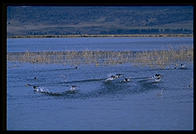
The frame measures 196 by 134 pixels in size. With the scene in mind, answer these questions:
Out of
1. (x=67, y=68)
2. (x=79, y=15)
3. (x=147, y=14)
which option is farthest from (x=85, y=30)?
(x=67, y=68)

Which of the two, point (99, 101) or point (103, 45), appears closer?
point (99, 101)

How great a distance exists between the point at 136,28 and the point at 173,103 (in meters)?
63.1

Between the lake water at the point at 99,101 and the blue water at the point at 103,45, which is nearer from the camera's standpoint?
the lake water at the point at 99,101

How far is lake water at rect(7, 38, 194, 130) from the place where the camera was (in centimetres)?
761

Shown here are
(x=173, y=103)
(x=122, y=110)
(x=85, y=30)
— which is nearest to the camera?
(x=122, y=110)

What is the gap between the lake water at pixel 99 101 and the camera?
25.0 feet

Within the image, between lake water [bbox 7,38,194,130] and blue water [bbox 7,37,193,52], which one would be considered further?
blue water [bbox 7,37,193,52]

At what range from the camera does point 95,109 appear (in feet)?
29.4

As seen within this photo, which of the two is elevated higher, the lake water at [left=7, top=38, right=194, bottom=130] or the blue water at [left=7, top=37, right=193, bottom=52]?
the blue water at [left=7, top=37, right=193, bottom=52]

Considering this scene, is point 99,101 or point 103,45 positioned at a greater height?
point 103,45

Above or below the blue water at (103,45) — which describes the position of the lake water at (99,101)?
below

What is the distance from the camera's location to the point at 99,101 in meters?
9.76
